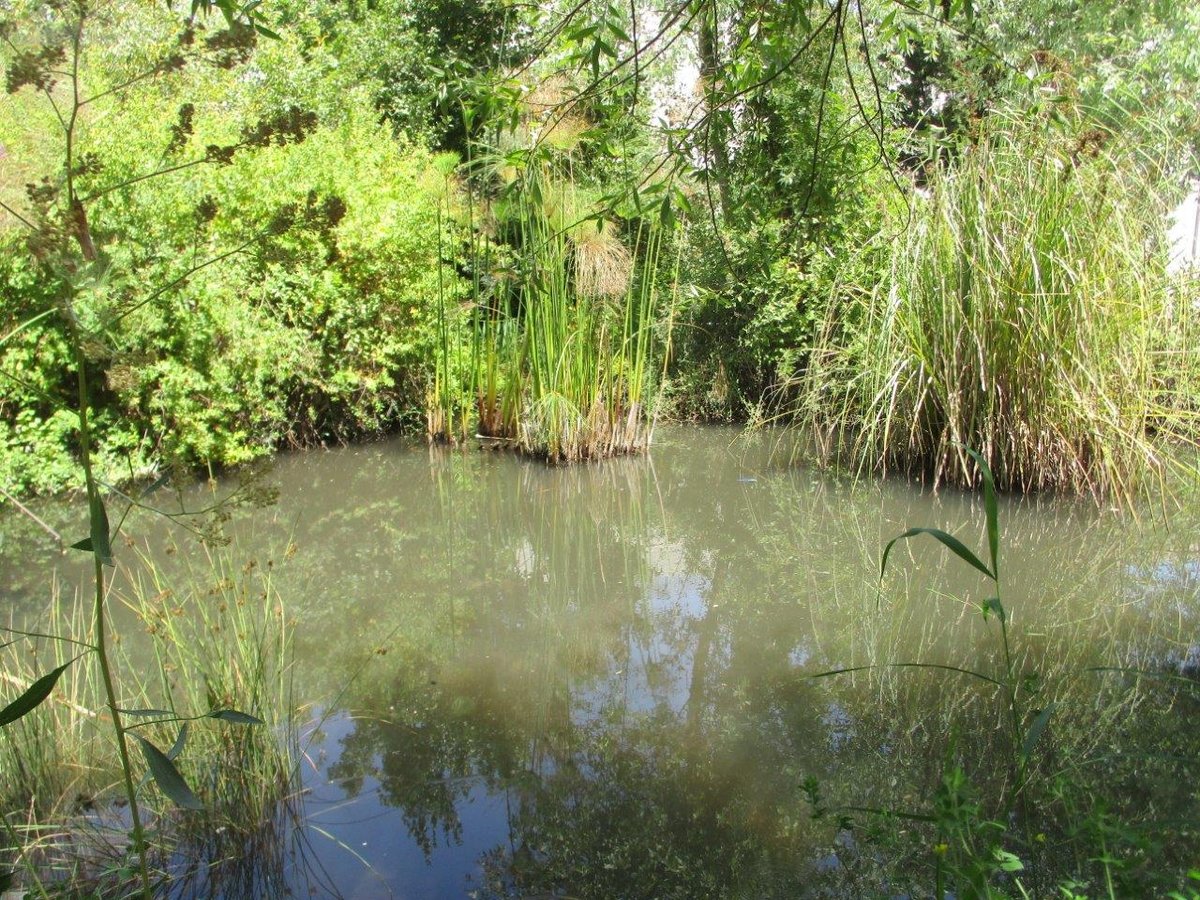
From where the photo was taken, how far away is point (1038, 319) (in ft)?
17.4

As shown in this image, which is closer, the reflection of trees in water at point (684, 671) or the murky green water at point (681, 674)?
the murky green water at point (681, 674)

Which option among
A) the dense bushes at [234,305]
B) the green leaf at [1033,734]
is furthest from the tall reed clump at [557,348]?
the green leaf at [1033,734]

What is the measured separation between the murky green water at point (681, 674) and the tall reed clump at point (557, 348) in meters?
0.92

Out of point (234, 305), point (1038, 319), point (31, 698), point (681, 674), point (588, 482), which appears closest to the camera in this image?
point (31, 698)

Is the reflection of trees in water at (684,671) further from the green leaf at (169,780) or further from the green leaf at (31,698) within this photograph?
the green leaf at (31,698)

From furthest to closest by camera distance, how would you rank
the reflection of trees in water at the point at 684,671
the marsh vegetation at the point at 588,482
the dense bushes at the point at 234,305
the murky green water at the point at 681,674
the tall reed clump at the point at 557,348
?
the tall reed clump at the point at 557,348 < the dense bushes at the point at 234,305 < the reflection of trees in water at the point at 684,671 < the murky green water at the point at 681,674 < the marsh vegetation at the point at 588,482

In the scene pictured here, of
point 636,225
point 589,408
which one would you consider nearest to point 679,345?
point 636,225

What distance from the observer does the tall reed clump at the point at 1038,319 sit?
5281mm

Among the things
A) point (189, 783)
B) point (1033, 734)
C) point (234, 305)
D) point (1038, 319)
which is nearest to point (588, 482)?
point (234, 305)

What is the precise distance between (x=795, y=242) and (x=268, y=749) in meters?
6.22

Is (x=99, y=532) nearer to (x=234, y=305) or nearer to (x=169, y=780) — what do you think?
(x=169, y=780)

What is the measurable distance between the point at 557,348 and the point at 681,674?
12.0 ft

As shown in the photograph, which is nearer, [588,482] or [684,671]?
[684,671]

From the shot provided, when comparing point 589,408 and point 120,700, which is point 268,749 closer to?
point 120,700
